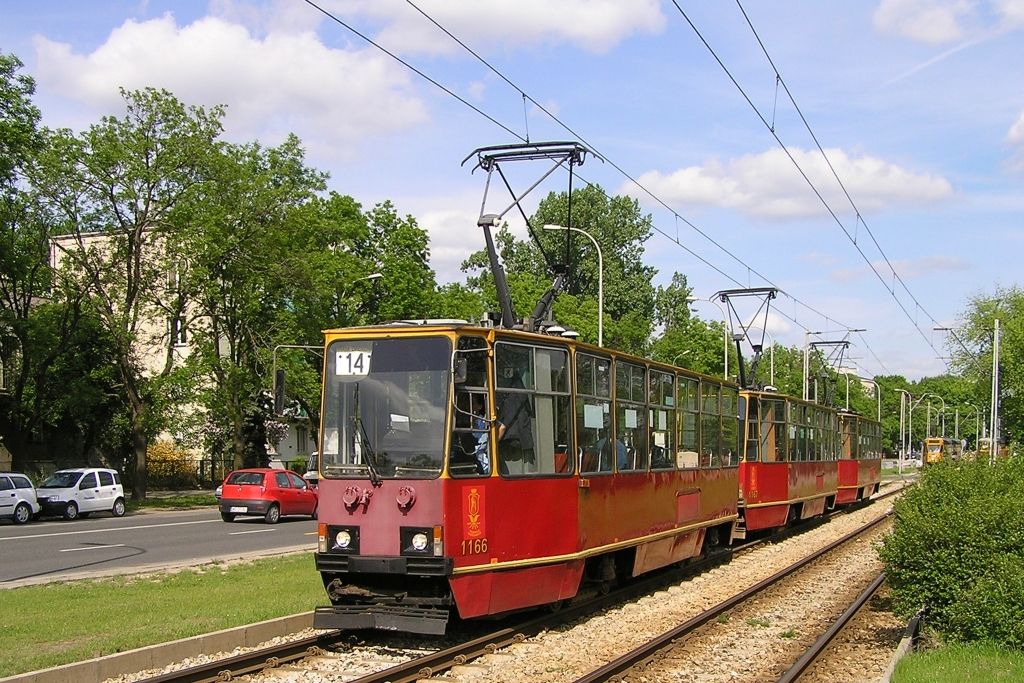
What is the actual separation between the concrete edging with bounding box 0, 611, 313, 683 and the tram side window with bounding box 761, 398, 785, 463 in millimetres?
13294

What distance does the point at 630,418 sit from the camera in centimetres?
1397

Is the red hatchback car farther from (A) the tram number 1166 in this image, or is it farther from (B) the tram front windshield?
(A) the tram number 1166

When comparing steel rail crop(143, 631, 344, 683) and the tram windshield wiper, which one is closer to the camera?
steel rail crop(143, 631, 344, 683)

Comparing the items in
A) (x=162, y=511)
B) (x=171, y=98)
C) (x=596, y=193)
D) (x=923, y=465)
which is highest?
(x=596, y=193)

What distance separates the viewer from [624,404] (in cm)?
1373

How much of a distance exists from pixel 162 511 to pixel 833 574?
79.4ft

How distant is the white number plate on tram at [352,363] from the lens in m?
10.7

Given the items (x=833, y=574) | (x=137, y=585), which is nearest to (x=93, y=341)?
(x=137, y=585)

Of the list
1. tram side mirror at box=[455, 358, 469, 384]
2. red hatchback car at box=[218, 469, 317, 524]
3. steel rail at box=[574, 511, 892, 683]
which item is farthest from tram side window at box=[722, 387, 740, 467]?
red hatchback car at box=[218, 469, 317, 524]

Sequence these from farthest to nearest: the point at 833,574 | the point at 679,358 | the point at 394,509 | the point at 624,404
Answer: the point at 679,358 < the point at 833,574 < the point at 624,404 < the point at 394,509

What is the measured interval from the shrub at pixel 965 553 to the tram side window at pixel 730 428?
275 inches

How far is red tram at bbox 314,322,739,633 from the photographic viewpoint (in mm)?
10117

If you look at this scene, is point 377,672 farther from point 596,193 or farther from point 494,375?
point 596,193

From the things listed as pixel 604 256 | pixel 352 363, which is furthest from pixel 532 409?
pixel 604 256
